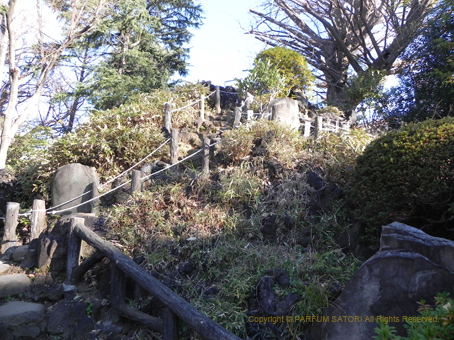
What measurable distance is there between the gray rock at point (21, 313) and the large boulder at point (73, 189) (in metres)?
2.46

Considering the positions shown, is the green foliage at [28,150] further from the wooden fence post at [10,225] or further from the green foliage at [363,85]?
the green foliage at [363,85]

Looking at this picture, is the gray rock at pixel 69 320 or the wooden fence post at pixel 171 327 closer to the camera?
the wooden fence post at pixel 171 327

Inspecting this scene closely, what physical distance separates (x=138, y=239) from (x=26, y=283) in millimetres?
1758

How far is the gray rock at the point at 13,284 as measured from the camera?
19.5 feet

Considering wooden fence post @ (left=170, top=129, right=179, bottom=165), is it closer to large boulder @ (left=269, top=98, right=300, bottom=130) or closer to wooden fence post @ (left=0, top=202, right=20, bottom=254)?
large boulder @ (left=269, top=98, right=300, bottom=130)

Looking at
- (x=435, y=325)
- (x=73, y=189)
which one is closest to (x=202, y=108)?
(x=73, y=189)

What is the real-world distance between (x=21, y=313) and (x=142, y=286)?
75.3 inches

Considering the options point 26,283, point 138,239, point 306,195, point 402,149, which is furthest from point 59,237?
point 402,149

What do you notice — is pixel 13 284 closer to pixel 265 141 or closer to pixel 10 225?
pixel 10 225

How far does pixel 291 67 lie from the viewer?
42.2 feet

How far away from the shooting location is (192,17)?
18.6m

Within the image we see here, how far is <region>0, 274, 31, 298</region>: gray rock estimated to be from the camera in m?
5.96

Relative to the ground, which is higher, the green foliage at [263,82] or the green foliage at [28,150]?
the green foliage at [263,82]

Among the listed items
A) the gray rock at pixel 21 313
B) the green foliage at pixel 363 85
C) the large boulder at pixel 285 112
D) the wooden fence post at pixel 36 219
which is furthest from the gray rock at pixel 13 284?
the green foliage at pixel 363 85
